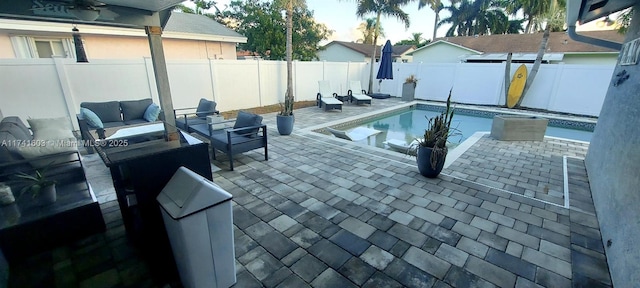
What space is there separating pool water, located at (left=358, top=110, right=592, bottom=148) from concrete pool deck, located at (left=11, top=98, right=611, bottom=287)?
2.64 m

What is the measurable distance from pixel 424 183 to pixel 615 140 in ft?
6.82

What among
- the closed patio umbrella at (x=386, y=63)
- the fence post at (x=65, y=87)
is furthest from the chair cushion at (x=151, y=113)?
the closed patio umbrella at (x=386, y=63)

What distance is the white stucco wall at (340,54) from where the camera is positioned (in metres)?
20.8

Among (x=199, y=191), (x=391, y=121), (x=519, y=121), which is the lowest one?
(x=391, y=121)

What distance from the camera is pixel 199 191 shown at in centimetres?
157

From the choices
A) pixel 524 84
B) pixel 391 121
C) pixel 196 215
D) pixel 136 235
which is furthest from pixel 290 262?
pixel 524 84

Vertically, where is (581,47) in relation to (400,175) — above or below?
above

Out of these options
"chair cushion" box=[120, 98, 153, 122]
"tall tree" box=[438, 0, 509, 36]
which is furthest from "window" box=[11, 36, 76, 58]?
"tall tree" box=[438, 0, 509, 36]

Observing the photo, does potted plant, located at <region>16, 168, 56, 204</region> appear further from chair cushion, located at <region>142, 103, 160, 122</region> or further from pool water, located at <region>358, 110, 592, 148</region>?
pool water, located at <region>358, 110, 592, 148</region>

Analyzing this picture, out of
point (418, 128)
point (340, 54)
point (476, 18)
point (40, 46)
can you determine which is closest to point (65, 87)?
A: point (40, 46)

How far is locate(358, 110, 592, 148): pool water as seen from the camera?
6.92 m

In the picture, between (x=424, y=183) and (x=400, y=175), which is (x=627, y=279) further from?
(x=400, y=175)

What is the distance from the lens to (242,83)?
8.68 metres

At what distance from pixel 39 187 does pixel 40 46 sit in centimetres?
994
